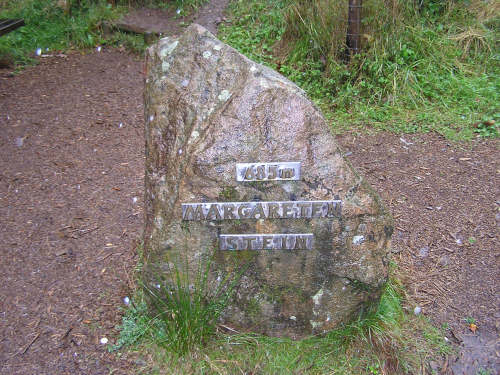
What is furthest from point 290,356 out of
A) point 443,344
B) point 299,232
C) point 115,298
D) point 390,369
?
point 115,298

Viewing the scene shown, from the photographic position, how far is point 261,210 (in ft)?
7.71

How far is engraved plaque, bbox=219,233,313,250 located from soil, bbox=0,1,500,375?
796 millimetres

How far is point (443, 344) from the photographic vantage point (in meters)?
2.71

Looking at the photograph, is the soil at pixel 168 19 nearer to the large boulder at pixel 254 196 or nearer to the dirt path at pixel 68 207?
the dirt path at pixel 68 207

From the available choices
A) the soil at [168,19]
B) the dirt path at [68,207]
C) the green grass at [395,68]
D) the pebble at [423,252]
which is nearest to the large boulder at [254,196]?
the dirt path at [68,207]

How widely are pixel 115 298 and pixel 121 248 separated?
0.48 meters

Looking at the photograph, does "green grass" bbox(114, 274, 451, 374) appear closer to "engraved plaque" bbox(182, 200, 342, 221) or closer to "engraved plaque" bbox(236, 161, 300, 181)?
"engraved plaque" bbox(182, 200, 342, 221)

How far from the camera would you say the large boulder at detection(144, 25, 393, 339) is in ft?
7.42

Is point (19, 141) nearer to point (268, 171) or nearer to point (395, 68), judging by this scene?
point (268, 171)

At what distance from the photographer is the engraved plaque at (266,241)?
2400 mm

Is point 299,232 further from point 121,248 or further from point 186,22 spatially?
point 186,22

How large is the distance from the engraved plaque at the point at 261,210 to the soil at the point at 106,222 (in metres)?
0.86

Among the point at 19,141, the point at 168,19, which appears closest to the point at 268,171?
the point at 19,141

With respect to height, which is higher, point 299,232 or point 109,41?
point 109,41
